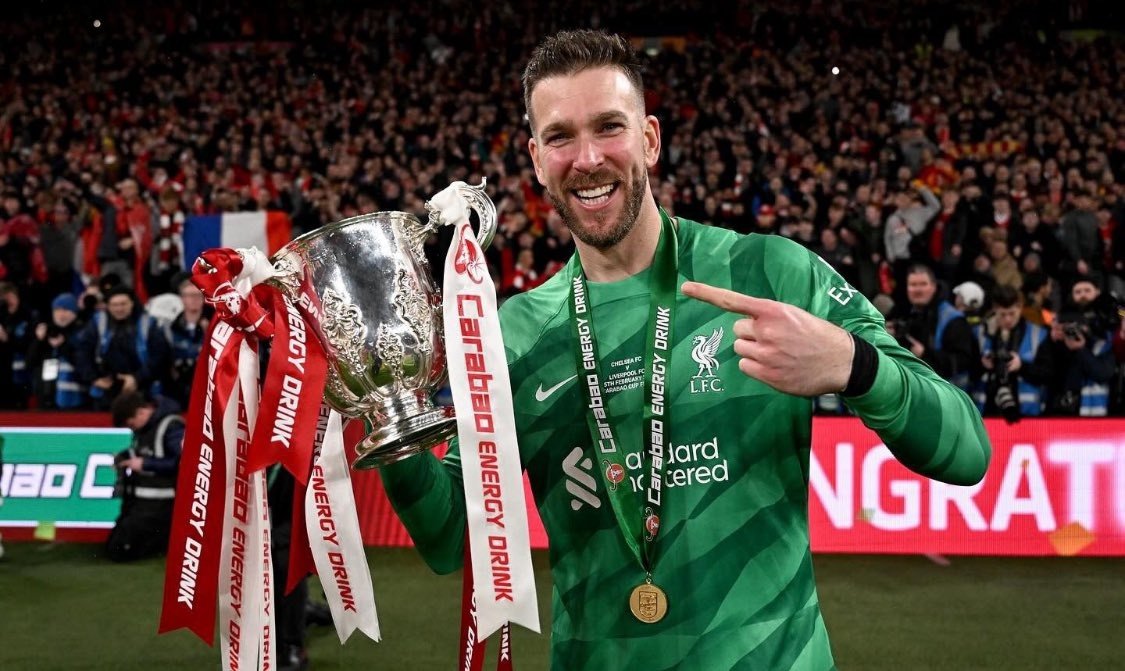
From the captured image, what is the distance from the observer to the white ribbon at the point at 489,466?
2057 mm

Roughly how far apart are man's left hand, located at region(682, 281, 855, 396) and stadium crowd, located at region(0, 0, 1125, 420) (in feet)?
21.1

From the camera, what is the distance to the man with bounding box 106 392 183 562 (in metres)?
7.76

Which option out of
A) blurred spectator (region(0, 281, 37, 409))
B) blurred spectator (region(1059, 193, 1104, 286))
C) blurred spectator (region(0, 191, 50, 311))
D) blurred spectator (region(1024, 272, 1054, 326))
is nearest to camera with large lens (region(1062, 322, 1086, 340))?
blurred spectator (region(1024, 272, 1054, 326))

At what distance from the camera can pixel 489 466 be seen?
81.0 inches

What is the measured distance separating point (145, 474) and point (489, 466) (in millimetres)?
6361

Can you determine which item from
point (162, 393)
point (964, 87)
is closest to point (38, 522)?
point (162, 393)

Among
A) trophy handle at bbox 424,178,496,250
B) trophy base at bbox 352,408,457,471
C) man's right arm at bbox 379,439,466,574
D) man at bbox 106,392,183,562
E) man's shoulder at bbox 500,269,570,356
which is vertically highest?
trophy handle at bbox 424,178,496,250

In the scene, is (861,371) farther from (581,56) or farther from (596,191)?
(581,56)

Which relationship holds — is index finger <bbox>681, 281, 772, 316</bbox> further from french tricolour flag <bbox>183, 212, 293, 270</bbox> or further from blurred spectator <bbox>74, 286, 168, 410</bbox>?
french tricolour flag <bbox>183, 212, 293, 270</bbox>

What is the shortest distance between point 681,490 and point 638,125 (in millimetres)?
655

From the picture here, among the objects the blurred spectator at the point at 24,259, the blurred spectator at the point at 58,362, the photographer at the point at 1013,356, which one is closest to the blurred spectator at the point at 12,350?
the blurred spectator at the point at 58,362

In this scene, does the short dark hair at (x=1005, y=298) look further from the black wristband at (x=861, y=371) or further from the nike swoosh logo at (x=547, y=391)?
the black wristband at (x=861, y=371)

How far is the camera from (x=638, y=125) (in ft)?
7.28

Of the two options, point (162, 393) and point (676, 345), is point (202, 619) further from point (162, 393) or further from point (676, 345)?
point (162, 393)
